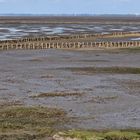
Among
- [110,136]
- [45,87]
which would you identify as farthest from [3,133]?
[45,87]

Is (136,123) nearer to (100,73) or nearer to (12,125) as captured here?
(12,125)

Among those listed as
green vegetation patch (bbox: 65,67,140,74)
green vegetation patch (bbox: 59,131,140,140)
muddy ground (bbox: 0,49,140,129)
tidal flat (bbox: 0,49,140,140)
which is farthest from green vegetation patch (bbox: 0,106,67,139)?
green vegetation patch (bbox: 65,67,140,74)

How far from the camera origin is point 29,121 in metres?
20.7

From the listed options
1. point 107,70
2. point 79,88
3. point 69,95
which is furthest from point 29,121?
point 107,70

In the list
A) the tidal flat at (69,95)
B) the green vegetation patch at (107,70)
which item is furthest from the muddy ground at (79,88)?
the green vegetation patch at (107,70)

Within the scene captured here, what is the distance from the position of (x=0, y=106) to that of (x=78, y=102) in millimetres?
4324

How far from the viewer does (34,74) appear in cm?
3725

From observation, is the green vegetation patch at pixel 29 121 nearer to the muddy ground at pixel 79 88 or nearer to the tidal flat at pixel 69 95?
the tidal flat at pixel 69 95

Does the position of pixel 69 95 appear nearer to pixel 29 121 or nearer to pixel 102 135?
pixel 29 121

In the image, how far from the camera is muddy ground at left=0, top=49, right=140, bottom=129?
74.3 feet

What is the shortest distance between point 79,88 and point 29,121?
1033 cm

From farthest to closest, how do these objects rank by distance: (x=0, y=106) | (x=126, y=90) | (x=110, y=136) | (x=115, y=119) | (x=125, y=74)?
(x=125, y=74), (x=126, y=90), (x=0, y=106), (x=115, y=119), (x=110, y=136)

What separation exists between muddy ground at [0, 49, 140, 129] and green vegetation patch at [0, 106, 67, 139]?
2.49 feet

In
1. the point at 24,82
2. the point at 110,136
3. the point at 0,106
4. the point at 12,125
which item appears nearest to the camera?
the point at 110,136
